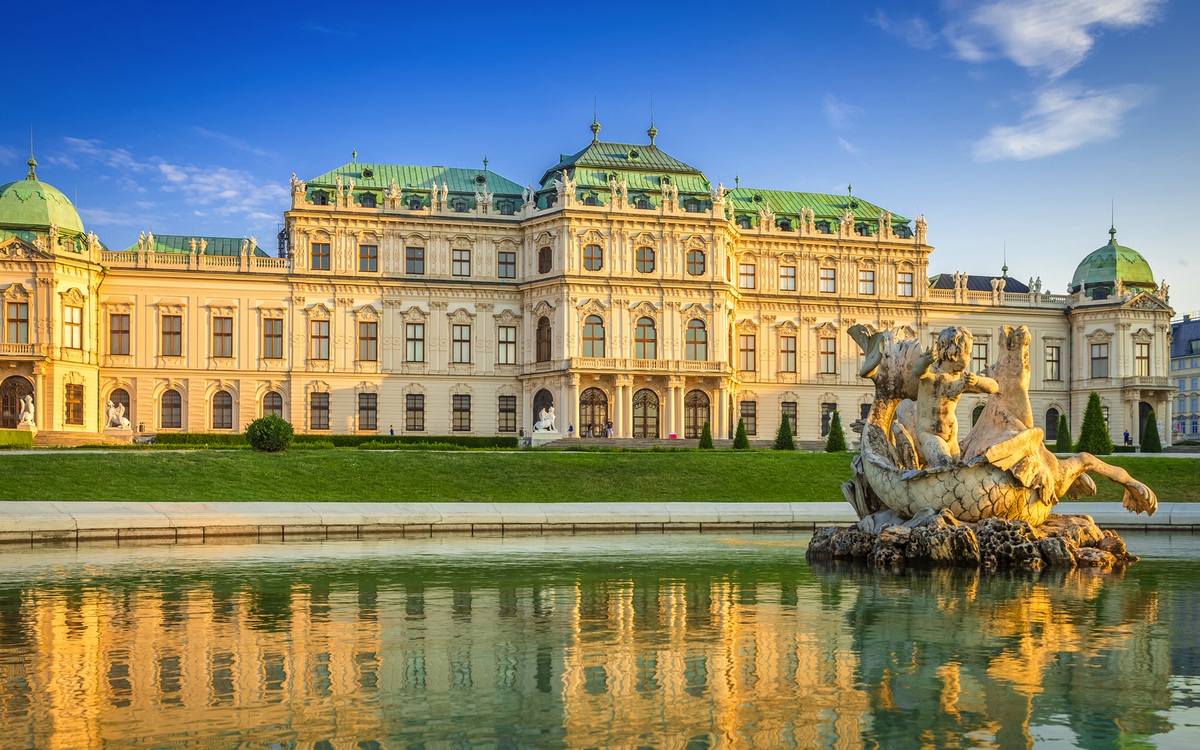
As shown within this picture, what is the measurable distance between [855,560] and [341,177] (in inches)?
1955

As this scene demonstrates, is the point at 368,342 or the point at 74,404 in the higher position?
the point at 368,342

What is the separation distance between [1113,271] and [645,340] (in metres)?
33.3

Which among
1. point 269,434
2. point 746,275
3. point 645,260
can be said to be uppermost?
point 645,260

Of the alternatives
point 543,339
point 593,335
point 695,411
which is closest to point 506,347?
point 543,339

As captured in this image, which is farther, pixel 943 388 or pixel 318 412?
pixel 318 412

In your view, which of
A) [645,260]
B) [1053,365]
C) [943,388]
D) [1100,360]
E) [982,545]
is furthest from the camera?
[1053,365]

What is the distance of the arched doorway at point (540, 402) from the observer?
6009cm

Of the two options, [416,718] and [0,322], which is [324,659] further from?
[0,322]

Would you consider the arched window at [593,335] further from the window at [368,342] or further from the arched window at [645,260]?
the window at [368,342]

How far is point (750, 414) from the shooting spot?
213 feet

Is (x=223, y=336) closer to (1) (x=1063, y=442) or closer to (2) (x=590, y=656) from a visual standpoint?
(1) (x=1063, y=442)

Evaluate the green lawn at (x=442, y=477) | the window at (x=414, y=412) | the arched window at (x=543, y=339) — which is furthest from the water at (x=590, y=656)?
the arched window at (x=543, y=339)

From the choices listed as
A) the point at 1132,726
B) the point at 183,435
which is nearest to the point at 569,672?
the point at 1132,726

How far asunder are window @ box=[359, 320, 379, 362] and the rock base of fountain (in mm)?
46276
